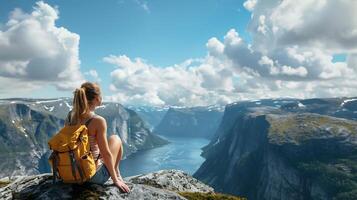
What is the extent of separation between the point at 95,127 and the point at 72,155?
1.23m

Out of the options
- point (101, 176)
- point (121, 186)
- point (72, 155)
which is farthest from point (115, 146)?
point (72, 155)

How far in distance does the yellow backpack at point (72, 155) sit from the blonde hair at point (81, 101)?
0.36m

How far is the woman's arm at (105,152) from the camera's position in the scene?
47.6ft

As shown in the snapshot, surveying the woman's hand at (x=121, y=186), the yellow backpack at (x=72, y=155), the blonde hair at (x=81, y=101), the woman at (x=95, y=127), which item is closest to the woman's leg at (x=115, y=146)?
the woman at (x=95, y=127)

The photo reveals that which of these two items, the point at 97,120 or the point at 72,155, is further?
the point at 97,120

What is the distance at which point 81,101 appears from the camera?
14266 millimetres

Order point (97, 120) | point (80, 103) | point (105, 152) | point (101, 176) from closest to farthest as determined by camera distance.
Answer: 1. point (80, 103)
2. point (97, 120)
3. point (105, 152)
4. point (101, 176)

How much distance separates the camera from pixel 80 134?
14102mm

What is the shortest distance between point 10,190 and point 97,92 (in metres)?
7.87

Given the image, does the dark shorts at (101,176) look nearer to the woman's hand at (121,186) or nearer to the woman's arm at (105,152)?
the woman's arm at (105,152)

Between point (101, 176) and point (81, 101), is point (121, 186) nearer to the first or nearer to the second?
point (101, 176)

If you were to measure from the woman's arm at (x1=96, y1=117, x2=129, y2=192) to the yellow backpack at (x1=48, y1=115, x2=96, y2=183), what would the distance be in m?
0.45

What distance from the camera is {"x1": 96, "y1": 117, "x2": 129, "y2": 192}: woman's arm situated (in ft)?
47.6

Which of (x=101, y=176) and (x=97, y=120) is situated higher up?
(x=97, y=120)
